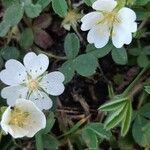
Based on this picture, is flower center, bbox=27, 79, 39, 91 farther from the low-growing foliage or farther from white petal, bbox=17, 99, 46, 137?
white petal, bbox=17, 99, 46, 137

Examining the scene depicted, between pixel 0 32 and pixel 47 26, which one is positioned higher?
pixel 0 32

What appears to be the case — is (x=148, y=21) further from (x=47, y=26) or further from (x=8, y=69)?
(x=8, y=69)

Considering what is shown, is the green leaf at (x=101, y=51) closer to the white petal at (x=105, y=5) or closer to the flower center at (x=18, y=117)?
the white petal at (x=105, y=5)

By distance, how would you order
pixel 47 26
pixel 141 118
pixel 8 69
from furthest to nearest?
pixel 47 26
pixel 141 118
pixel 8 69

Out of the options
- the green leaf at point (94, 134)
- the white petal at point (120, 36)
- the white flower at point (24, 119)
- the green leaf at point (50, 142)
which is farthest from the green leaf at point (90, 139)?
the white petal at point (120, 36)

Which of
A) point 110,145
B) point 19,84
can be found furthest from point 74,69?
Answer: point 110,145

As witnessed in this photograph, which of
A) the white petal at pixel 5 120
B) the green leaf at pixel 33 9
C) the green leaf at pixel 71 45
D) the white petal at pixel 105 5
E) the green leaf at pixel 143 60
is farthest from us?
the green leaf at pixel 143 60

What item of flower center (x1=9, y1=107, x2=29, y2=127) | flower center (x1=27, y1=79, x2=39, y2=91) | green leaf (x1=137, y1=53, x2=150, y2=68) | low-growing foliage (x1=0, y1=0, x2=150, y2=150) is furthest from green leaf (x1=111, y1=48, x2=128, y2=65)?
flower center (x1=9, y1=107, x2=29, y2=127)
